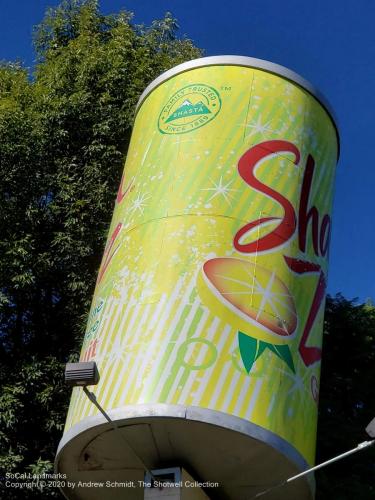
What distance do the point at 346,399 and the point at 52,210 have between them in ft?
25.9

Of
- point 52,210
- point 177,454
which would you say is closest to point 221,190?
point 177,454

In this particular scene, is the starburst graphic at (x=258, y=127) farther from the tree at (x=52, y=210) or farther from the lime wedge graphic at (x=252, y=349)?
the tree at (x=52, y=210)

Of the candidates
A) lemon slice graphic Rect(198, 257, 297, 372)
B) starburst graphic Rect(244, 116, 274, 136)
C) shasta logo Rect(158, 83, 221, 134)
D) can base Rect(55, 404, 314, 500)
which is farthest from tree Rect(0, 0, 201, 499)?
starburst graphic Rect(244, 116, 274, 136)

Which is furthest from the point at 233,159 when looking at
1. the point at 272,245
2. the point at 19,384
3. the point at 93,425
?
the point at 19,384

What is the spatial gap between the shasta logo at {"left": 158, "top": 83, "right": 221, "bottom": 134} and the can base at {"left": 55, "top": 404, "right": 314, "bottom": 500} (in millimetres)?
4536

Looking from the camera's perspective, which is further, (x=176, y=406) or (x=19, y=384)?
(x=19, y=384)

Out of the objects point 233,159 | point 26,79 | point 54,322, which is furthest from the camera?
point 26,79

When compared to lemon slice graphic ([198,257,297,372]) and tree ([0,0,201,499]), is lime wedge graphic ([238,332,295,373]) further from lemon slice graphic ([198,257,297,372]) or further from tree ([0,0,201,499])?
tree ([0,0,201,499])

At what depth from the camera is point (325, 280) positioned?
12.3 meters

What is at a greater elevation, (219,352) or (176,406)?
(219,352)

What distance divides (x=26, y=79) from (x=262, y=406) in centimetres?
1403

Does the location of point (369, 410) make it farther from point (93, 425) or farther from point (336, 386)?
point (93, 425)

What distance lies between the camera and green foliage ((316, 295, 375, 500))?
Result: 16250mm

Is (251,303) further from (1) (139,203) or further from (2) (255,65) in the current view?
(2) (255,65)
